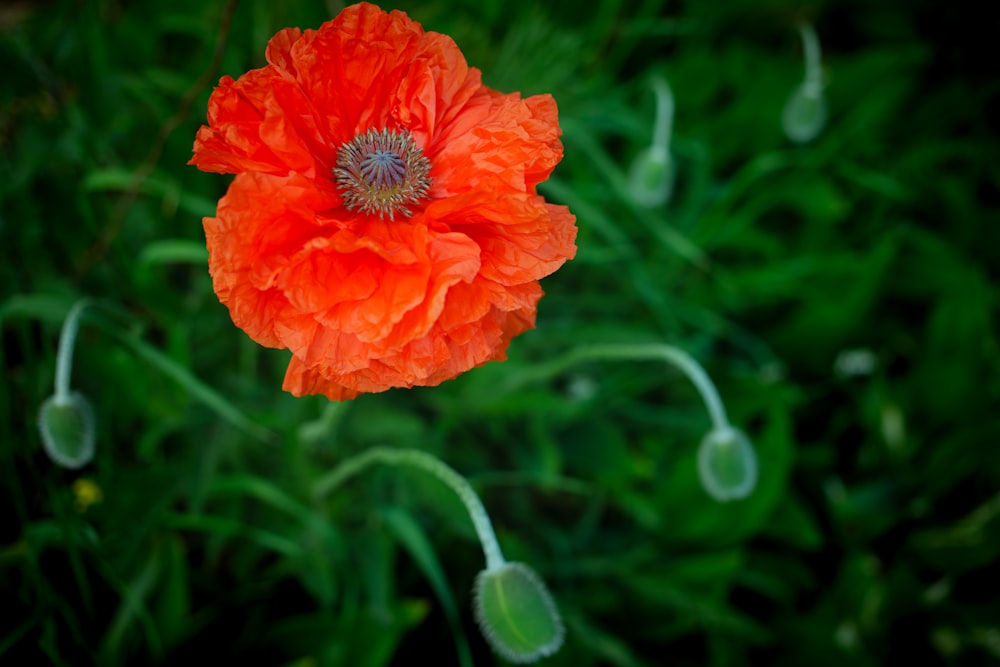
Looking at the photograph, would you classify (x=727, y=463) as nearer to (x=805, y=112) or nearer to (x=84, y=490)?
(x=805, y=112)

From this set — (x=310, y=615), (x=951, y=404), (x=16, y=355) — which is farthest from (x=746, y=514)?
(x=16, y=355)

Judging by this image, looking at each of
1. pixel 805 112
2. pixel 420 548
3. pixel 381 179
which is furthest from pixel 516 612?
pixel 805 112

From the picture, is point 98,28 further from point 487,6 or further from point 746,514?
point 746,514

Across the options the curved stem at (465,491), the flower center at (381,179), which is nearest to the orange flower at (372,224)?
the flower center at (381,179)

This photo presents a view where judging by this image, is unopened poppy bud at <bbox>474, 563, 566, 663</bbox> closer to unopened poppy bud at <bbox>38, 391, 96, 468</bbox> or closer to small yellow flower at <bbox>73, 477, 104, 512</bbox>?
unopened poppy bud at <bbox>38, 391, 96, 468</bbox>

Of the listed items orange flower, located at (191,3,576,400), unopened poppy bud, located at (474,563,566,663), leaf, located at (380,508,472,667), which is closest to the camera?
orange flower, located at (191,3,576,400)

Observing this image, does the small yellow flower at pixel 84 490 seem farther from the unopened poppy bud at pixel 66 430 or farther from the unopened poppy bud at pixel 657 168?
the unopened poppy bud at pixel 657 168

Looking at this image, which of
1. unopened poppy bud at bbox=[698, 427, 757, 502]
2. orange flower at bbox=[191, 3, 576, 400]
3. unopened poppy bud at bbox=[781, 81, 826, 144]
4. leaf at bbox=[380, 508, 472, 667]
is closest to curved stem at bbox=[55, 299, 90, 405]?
orange flower at bbox=[191, 3, 576, 400]
